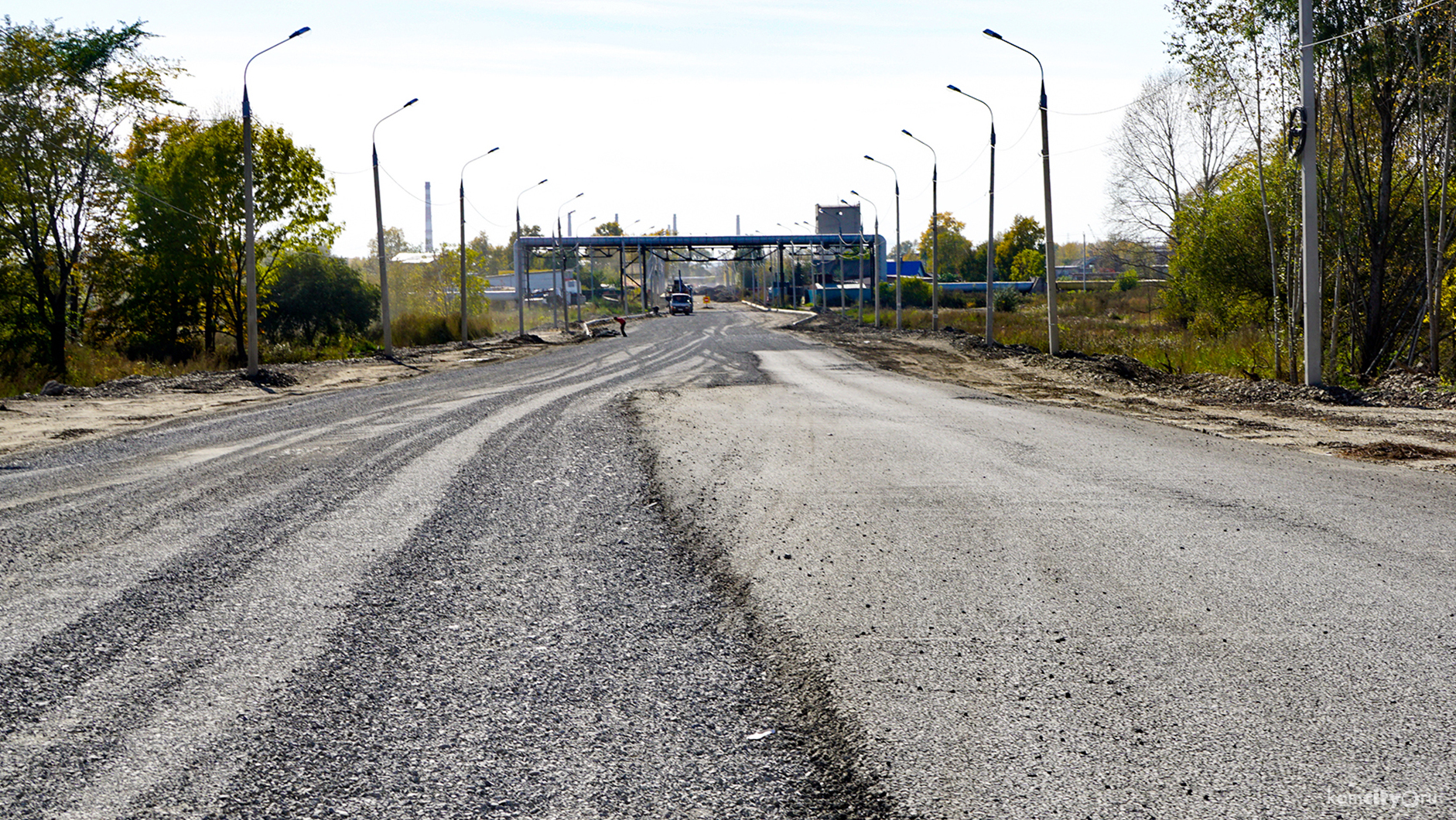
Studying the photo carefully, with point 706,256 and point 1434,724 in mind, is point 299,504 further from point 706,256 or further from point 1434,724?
point 706,256

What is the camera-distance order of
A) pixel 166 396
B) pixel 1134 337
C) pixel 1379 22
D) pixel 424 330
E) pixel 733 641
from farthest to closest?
pixel 424 330 < pixel 1134 337 < pixel 166 396 < pixel 1379 22 < pixel 733 641

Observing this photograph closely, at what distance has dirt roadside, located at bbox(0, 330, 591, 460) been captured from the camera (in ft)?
49.1

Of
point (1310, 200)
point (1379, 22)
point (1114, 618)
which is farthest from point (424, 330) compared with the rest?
point (1114, 618)

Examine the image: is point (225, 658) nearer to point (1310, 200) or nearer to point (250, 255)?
point (1310, 200)

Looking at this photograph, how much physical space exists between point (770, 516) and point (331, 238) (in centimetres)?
3745

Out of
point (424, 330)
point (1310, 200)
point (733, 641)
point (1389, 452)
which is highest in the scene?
point (1310, 200)

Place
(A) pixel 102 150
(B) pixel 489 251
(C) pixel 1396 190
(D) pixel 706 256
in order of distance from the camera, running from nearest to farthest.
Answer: (C) pixel 1396 190 → (A) pixel 102 150 → (D) pixel 706 256 → (B) pixel 489 251

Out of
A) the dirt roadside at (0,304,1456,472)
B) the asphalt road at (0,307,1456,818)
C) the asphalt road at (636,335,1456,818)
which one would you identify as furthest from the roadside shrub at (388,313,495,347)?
the asphalt road at (636,335,1456,818)

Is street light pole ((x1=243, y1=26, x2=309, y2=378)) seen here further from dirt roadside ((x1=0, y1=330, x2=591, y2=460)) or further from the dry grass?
the dry grass

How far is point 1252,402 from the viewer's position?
16.2m

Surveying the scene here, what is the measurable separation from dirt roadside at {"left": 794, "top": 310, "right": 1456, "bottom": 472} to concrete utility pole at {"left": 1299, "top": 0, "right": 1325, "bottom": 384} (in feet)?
2.49

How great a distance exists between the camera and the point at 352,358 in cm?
3369

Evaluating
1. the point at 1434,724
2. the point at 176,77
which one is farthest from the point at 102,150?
the point at 1434,724

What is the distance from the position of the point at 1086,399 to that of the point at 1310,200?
473 cm
